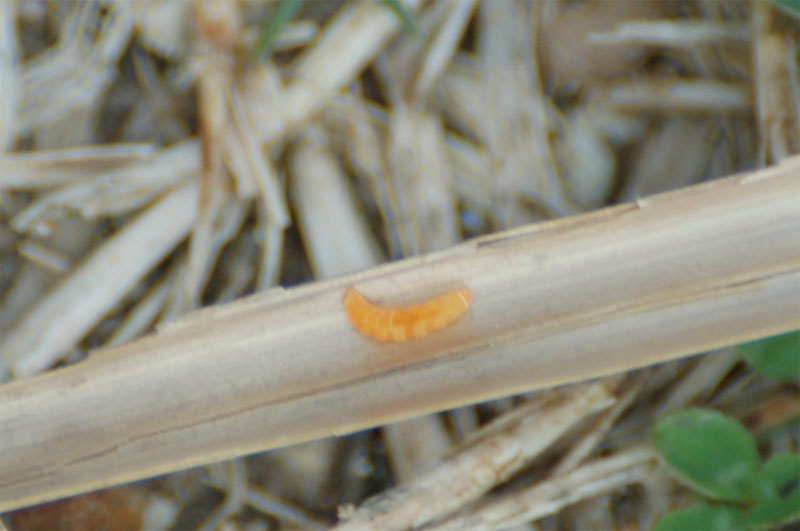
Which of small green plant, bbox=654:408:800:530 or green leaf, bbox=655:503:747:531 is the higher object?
small green plant, bbox=654:408:800:530

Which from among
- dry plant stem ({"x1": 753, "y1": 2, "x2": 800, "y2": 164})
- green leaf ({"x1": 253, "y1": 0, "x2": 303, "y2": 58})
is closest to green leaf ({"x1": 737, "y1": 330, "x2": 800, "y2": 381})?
dry plant stem ({"x1": 753, "y1": 2, "x2": 800, "y2": 164})

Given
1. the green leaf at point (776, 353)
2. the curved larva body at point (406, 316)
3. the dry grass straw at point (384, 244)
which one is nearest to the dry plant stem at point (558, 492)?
the dry grass straw at point (384, 244)

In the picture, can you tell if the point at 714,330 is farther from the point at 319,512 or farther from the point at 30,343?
the point at 30,343

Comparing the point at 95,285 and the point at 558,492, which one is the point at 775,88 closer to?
the point at 558,492

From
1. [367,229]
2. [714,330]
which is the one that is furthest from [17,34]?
[714,330]

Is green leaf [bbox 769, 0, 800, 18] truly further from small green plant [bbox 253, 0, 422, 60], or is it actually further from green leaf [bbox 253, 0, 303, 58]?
green leaf [bbox 253, 0, 303, 58]

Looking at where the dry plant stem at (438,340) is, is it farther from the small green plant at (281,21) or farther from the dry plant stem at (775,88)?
the small green plant at (281,21)

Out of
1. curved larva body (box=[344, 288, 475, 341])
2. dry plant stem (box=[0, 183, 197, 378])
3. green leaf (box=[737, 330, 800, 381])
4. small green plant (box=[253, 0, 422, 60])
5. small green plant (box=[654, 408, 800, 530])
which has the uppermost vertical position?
small green plant (box=[253, 0, 422, 60])
